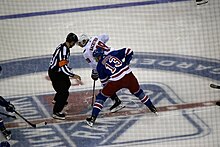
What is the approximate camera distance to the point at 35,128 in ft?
20.4

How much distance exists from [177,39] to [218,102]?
67.0 inches

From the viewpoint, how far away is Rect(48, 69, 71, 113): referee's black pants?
6301 mm

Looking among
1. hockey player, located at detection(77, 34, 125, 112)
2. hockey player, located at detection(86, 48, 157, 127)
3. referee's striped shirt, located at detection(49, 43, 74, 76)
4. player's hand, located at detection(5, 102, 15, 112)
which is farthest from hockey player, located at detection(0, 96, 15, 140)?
hockey player, located at detection(77, 34, 125, 112)

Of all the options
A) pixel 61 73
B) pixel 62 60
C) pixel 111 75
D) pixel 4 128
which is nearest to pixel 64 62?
pixel 62 60

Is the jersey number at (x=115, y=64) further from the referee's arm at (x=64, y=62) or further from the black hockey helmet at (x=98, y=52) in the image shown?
the referee's arm at (x=64, y=62)

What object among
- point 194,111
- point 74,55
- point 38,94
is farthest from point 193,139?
point 74,55

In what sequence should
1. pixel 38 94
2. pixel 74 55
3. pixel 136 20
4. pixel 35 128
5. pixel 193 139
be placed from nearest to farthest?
pixel 193 139
pixel 35 128
pixel 38 94
pixel 74 55
pixel 136 20

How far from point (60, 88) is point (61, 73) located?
151mm

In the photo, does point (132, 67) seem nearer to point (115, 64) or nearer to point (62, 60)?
point (115, 64)

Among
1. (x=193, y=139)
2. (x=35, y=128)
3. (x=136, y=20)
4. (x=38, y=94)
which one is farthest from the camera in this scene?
(x=136, y=20)

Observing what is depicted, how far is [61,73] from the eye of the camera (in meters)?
6.29

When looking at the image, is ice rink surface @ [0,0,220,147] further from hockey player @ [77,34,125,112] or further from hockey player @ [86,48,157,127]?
hockey player @ [77,34,125,112]

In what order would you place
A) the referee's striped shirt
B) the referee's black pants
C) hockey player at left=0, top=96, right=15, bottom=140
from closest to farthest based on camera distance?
hockey player at left=0, top=96, right=15, bottom=140 → the referee's striped shirt → the referee's black pants

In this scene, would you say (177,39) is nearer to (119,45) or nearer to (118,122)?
(119,45)
